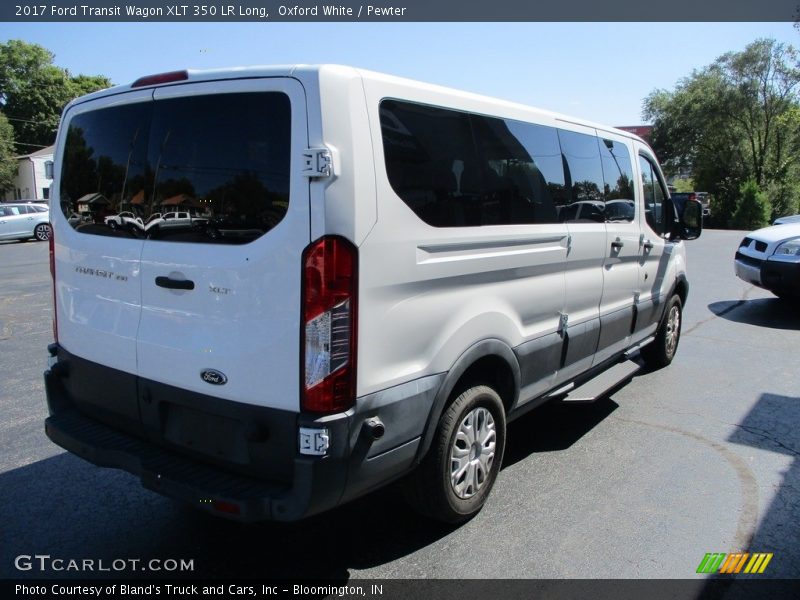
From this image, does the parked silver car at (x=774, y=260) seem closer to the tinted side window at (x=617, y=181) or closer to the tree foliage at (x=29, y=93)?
the tinted side window at (x=617, y=181)

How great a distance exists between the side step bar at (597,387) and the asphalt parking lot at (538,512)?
1.23 feet

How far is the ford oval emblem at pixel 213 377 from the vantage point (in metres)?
2.62

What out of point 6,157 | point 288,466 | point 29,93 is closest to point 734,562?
point 288,466

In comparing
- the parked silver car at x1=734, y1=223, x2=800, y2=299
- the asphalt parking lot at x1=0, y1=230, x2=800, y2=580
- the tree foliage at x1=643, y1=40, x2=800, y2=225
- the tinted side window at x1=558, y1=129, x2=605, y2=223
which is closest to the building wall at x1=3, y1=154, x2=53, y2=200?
the tree foliage at x1=643, y1=40, x2=800, y2=225

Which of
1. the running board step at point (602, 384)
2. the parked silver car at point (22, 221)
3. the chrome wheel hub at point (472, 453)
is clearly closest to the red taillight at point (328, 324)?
the chrome wheel hub at point (472, 453)

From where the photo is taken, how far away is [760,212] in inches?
1287

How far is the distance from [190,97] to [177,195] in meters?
0.45

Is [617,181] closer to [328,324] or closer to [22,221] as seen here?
[328,324]

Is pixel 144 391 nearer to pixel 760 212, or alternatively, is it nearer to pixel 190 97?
pixel 190 97

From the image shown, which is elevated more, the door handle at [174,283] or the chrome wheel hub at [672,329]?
the door handle at [174,283]

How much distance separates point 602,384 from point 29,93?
7212 centimetres

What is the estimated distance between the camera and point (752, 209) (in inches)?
1291

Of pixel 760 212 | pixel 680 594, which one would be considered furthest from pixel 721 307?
pixel 760 212

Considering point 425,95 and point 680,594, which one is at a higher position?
point 425,95
